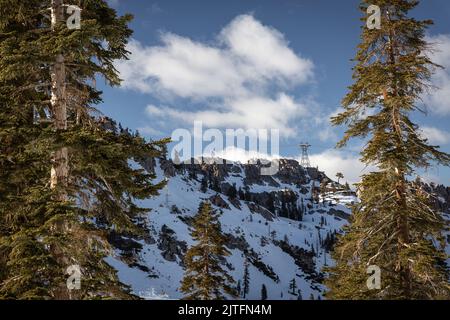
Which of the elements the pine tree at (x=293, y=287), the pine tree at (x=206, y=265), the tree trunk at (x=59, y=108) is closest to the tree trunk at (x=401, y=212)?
the tree trunk at (x=59, y=108)

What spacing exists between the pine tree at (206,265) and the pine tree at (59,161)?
594 inches

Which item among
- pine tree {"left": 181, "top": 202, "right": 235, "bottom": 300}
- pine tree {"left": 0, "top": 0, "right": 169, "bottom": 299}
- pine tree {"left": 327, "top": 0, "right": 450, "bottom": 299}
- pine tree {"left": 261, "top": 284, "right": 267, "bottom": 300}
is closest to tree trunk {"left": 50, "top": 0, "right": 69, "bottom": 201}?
pine tree {"left": 0, "top": 0, "right": 169, "bottom": 299}

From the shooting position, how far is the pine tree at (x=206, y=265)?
2456 cm

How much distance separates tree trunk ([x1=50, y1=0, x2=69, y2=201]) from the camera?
955 cm

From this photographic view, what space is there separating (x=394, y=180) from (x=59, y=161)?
9.29 meters

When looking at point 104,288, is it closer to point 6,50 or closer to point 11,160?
point 11,160

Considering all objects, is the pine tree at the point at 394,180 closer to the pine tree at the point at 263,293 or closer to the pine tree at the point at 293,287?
the pine tree at the point at 263,293

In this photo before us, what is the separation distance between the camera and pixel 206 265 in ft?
82.3

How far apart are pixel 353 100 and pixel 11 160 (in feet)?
34.8

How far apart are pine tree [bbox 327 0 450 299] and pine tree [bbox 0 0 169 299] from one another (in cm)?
690

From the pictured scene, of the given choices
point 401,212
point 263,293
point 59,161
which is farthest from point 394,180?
point 263,293

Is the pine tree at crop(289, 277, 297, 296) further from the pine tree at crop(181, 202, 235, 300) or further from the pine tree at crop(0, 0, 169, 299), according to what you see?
the pine tree at crop(0, 0, 169, 299)

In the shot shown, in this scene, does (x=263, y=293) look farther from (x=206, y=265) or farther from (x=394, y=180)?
(x=394, y=180)
